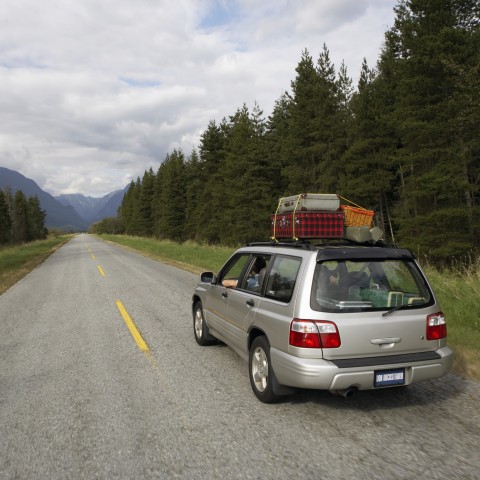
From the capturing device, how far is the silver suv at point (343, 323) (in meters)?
3.57

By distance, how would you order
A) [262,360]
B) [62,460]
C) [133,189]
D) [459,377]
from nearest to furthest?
[62,460] < [262,360] < [459,377] < [133,189]

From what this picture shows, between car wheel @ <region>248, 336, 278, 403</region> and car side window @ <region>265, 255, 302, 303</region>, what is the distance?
0.52m

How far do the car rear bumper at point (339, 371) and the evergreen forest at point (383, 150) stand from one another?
15.7 m

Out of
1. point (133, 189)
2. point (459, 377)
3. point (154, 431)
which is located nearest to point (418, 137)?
point (459, 377)

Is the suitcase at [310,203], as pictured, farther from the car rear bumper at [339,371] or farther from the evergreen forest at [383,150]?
the evergreen forest at [383,150]

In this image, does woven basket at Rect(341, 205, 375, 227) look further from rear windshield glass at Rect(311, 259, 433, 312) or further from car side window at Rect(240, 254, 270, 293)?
rear windshield glass at Rect(311, 259, 433, 312)

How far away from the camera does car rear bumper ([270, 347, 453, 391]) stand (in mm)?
3498

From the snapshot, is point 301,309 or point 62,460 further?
point 301,309

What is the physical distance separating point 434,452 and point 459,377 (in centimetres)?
196

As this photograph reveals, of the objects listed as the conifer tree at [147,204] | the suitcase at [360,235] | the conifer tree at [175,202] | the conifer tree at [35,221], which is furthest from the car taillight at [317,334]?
the conifer tree at [35,221]

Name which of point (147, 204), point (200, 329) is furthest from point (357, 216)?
point (147, 204)

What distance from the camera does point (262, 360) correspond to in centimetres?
427

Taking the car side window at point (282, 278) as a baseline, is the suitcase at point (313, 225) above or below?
above

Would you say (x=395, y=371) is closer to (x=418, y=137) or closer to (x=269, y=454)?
(x=269, y=454)
